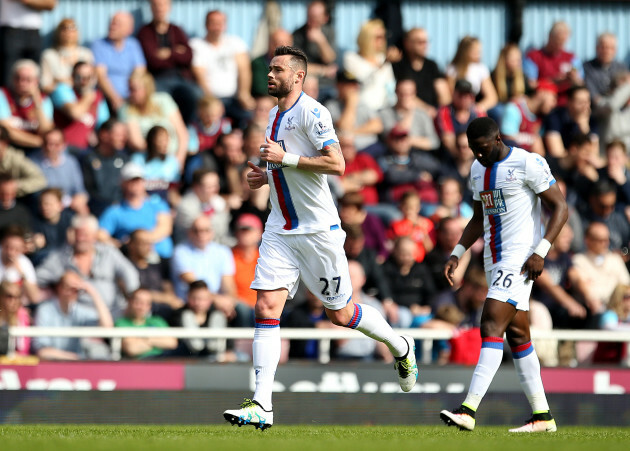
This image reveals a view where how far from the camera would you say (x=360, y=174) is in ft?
48.5

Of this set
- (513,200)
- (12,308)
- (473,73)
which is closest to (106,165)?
(12,308)

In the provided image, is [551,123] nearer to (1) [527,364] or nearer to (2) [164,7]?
(2) [164,7]

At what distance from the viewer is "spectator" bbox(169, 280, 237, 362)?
1219 cm

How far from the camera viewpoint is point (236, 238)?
44.8 feet

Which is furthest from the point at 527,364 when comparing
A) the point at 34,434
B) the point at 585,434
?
the point at 34,434

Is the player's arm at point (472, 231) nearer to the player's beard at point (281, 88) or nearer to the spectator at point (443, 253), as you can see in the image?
the player's beard at point (281, 88)

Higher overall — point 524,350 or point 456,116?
point 456,116

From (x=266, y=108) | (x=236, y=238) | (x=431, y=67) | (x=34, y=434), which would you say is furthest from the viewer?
(x=431, y=67)

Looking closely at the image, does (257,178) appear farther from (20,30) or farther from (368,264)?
(20,30)

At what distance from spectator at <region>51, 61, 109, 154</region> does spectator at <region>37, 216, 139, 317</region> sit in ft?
6.44

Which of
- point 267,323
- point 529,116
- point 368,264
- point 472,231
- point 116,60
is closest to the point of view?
point 267,323

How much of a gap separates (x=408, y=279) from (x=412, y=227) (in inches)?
41.6

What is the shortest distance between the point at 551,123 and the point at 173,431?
30.9ft

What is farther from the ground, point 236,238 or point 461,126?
point 461,126
